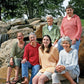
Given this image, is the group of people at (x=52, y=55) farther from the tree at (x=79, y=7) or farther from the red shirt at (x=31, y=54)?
the tree at (x=79, y=7)

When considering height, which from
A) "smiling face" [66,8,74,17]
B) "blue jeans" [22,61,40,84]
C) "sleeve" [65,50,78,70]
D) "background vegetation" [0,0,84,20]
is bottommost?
"blue jeans" [22,61,40,84]

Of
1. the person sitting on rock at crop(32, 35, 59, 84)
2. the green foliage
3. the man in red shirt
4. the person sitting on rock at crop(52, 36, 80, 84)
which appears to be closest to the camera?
the person sitting on rock at crop(52, 36, 80, 84)

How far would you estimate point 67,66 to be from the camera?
13.0ft

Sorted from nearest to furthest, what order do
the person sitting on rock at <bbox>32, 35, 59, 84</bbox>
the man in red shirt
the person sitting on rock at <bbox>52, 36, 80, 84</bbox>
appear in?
the person sitting on rock at <bbox>52, 36, 80, 84</bbox> → the person sitting on rock at <bbox>32, 35, 59, 84</bbox> → the man in red shirt

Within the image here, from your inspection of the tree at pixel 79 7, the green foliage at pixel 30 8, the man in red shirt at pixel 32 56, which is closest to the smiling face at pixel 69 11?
the man in red shirt at pixel 32 56

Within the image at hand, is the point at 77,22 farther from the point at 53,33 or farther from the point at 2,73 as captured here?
the point at 2,73

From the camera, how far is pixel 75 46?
4.92 m

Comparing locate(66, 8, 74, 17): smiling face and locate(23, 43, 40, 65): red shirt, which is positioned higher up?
locate(66, 8, 74, 17): smiling face

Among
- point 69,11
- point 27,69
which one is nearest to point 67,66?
point 27,69

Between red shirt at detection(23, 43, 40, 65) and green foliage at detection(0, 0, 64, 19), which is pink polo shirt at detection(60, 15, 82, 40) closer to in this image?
red shirt at detection(23, 43, 40, 65)

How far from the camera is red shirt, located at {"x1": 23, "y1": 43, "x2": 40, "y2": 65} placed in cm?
495

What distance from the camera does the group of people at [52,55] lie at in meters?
4.09

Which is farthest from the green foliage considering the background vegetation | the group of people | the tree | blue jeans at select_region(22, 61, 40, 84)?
blue jeans at select_region(22, 61, 40, 84)

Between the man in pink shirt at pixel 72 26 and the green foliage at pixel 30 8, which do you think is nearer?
the man in pink shirt at pixel 72 26
